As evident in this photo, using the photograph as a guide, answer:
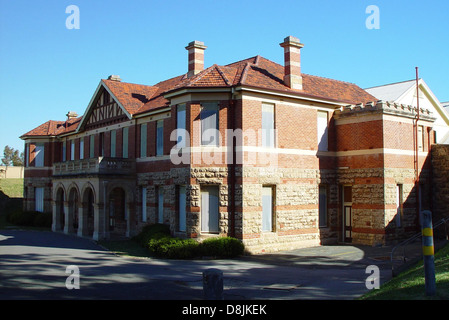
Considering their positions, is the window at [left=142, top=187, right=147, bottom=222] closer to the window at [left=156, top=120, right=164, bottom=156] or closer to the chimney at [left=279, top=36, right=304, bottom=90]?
the window at [left=156, top=120, right=164, bottom=156]

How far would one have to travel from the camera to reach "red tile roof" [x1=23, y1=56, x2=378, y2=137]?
20.7 metres

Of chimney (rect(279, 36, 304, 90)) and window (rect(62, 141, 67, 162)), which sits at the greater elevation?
chimney (rect(279, 36, 304, 90))

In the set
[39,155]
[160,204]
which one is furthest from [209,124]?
[39,155]

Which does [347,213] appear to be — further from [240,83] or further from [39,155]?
[39,155]

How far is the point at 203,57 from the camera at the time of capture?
81.7 feet

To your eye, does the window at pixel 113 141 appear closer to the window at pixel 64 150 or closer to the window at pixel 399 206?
the window at pixel 64 150

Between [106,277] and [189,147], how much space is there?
7718 millimetres

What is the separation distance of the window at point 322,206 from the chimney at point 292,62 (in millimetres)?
5501

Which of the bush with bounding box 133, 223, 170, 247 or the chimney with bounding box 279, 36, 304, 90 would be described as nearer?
the bush with bounding box 133, 223, 170, 247

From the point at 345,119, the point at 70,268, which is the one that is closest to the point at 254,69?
the point at 345,119

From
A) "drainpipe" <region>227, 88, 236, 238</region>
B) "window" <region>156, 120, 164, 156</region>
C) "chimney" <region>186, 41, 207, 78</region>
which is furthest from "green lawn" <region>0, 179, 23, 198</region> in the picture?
"drainpipe" <region>227, 88, 236, 238</region>

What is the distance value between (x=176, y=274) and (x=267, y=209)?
7.01m

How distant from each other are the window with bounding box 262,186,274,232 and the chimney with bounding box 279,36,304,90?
18.2ft
